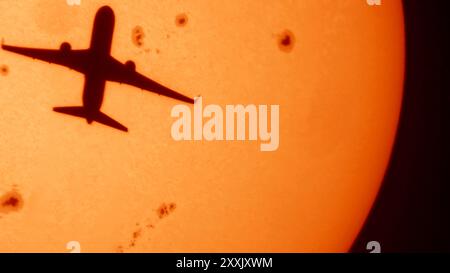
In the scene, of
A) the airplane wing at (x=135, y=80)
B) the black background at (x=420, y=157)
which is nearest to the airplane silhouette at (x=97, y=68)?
the airplane wing at (x=135, y=80)

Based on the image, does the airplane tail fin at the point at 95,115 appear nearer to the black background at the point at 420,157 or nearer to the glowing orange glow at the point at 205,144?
the glowing orange glow at the point at 205,144

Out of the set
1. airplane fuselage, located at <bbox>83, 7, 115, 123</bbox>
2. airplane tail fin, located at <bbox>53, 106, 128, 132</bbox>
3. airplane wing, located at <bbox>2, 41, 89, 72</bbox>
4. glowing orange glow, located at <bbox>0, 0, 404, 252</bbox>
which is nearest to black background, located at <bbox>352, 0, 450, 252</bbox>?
glowing orange glow, located at <bbox>0, 0, 404, 252</bbox>

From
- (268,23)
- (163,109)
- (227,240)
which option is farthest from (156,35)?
(227,240)

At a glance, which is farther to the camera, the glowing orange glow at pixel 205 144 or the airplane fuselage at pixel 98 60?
the airplane fuselage at pixel 98 60

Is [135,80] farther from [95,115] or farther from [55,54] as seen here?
[55,54]

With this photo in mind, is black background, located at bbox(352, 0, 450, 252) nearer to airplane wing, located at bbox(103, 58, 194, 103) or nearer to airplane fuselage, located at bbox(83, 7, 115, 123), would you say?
airplane wing, located at bbox(103, 58, 194, 103)

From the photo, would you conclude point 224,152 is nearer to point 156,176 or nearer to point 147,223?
point 156,176
